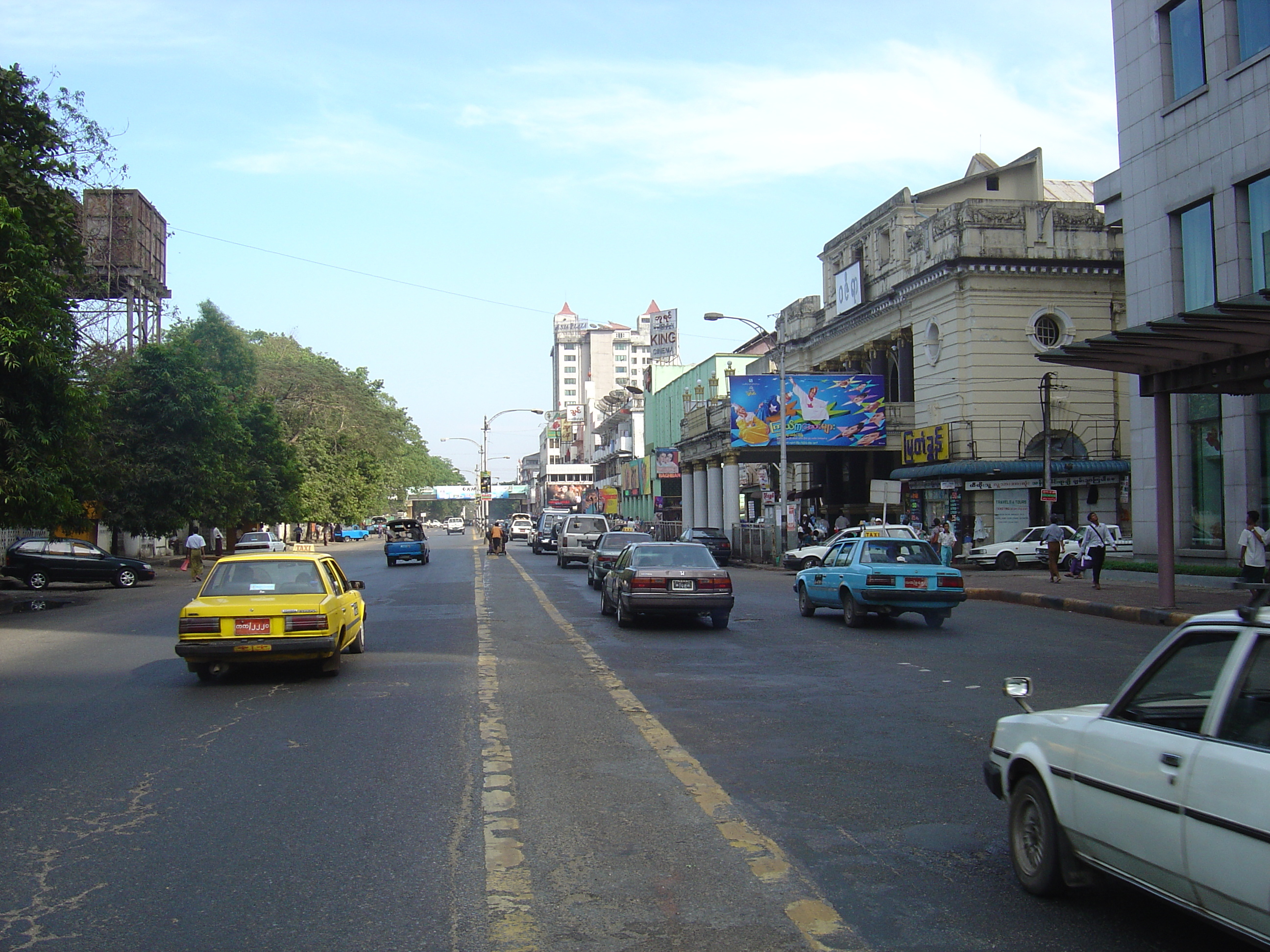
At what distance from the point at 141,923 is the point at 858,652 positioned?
11.0 meters

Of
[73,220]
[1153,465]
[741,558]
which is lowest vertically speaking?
[741,558]

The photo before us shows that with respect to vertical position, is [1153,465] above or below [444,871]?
above

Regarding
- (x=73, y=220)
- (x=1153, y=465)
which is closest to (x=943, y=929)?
(x=73, y=220)

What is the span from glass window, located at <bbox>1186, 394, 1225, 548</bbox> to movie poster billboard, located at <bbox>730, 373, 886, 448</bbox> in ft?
56.5

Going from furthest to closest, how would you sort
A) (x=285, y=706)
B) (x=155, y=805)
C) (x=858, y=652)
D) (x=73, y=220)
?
(x=73, y=220)
(x=858, y=652)
(x=285, y=706)
(x=155, y=805)

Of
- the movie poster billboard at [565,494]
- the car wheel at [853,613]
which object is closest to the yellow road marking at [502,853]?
the car wheel at [853,613]

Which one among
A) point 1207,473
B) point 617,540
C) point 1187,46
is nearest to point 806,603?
point 617,540

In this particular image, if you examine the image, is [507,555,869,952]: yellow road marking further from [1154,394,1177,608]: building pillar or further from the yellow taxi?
[1154,394,1177,608]: building pillar

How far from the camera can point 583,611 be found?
20.9 meters

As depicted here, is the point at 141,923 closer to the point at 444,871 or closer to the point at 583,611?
the point at 444,871

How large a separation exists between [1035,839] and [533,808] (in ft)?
9.63

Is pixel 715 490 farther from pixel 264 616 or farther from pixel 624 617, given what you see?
pixel 264 616

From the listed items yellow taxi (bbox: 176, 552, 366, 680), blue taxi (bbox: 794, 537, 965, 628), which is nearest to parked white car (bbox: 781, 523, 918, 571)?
blue taxi (bbox: 794, 537, 965, 628)

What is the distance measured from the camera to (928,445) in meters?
40.9
